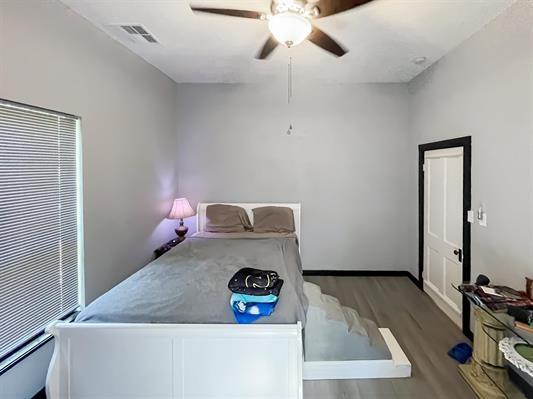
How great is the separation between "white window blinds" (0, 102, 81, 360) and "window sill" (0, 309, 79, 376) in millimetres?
31

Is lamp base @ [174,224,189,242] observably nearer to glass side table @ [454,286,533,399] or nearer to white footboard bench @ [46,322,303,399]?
white footboard bench @ [46,322,303,399]

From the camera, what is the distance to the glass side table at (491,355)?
2.11m

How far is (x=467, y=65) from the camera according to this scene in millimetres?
3035

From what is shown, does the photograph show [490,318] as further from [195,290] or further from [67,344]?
[67,344]

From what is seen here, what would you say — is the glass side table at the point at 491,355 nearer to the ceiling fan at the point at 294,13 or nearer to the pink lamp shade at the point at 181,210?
the ceiling fan at the point at 294,13

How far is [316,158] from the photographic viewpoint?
4734 millimetres

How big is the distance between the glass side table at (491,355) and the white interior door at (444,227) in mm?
915

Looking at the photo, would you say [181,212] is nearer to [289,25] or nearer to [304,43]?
[304,43]

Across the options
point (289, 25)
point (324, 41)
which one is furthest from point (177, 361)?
point (324, 41)

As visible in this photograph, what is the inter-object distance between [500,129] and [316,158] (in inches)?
96.2

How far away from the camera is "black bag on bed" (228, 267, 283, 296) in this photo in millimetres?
2051

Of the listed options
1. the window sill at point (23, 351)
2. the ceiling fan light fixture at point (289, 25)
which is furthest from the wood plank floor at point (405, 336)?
the ceiling fan light fixture at point (289, 25)

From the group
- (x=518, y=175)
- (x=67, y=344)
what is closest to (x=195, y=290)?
(x=67, y=344)

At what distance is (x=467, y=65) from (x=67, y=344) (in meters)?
3.73
